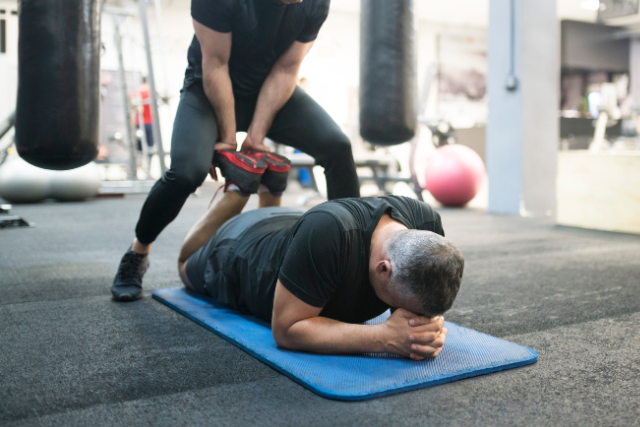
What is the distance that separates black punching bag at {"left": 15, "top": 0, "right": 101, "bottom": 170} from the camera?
1.39m

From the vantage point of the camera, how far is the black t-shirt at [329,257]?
116 cm

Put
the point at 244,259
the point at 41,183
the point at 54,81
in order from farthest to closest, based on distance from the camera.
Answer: the point at 41,183 → the point at 244,259 → the point at 54,81

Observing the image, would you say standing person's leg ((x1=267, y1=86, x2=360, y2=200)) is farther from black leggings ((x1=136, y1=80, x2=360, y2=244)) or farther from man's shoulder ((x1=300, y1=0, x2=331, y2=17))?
man's shoulder ((x1=300, y1=0, x2=331, y2=17))

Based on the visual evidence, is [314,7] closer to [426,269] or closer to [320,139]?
[320,139]

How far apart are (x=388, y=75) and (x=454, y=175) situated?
11.7ft

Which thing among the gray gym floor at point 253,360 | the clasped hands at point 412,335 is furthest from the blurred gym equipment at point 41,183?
the clasped hands at point 412,335

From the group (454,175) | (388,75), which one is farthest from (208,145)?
(454,175)

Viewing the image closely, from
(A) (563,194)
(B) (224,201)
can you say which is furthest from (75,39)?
(A) (563,194)

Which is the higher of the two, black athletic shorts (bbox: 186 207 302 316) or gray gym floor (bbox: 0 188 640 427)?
black athletic shorts (bbox: 186 207 302 316)

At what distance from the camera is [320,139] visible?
179 cm

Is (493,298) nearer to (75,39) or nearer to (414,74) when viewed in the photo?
(414,74)

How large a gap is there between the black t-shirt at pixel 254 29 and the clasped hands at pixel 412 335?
3.30 feet

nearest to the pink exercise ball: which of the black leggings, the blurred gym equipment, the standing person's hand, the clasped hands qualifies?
the blurred gym equipment

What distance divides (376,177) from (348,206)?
4803 millimetres
